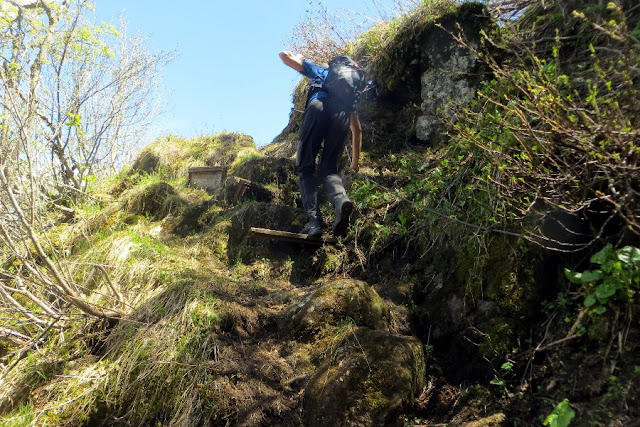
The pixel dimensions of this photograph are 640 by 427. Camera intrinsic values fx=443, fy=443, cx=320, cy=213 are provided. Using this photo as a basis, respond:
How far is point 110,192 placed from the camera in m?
6.89

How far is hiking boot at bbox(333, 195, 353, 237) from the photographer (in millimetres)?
4113

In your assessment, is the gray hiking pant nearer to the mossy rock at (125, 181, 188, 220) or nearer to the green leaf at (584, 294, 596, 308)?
the mossy rock at (125, 181, 188, 220)

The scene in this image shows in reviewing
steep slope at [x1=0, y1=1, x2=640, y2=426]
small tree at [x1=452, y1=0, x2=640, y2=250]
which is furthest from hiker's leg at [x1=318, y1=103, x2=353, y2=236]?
small tree at [x1=452, y1=0, x2=640, y2=250]

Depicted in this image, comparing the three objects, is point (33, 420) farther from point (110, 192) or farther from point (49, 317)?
point (110, 192)

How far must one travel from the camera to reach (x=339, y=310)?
3234mm

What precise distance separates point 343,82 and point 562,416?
3.45 m

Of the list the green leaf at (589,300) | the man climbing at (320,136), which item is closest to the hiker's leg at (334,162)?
the man climbing at (320,136)

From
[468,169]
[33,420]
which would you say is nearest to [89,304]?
[33,420]

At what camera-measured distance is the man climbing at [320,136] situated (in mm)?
4426

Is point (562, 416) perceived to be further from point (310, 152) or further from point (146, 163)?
point (146, 163)

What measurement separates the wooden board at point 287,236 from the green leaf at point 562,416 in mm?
2569

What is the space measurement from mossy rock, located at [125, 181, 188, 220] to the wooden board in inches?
65.4

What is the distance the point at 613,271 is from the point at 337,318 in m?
1.74

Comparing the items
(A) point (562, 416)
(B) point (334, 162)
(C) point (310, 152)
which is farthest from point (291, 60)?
(A) point (562, 416)
